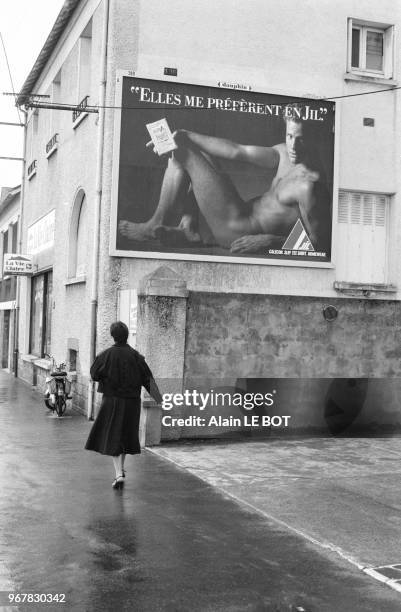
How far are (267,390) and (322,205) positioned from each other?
159 inches

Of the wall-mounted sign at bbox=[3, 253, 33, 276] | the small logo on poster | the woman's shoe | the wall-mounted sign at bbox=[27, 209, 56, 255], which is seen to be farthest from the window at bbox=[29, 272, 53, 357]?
the woman's shoe

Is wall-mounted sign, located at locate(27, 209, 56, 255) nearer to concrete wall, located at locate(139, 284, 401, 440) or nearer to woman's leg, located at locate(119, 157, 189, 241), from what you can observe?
woman's leg, located at locate(119, 157, 189, 241)

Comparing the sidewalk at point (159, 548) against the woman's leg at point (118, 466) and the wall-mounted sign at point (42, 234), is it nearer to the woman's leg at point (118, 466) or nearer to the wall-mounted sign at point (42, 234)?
the woman's leg at point (118, 466)

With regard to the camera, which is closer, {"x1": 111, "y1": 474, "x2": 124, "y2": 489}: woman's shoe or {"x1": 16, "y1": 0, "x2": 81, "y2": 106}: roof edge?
{"x1": 111, "y1": 474, "x2": 124, "y2": 489}: woman's shoe

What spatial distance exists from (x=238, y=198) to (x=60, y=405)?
5.06 meters

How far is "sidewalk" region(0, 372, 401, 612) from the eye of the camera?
4.84 meters

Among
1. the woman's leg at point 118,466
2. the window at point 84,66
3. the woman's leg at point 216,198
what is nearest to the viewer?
the woman's leg at point 118,466

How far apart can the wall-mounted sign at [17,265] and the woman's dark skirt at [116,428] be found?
1364cm

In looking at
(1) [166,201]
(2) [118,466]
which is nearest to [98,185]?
(1) [166,201]

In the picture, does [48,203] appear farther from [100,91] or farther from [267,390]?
[267,390]

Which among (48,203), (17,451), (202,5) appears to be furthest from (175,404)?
(48,203)

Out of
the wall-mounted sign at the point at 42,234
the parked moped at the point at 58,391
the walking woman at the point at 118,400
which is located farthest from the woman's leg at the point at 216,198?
the wall-mounted sign at the point at 42,234

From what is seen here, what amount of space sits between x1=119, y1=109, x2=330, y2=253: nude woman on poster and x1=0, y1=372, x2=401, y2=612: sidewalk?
5.02m

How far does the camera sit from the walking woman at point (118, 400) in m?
8.27
